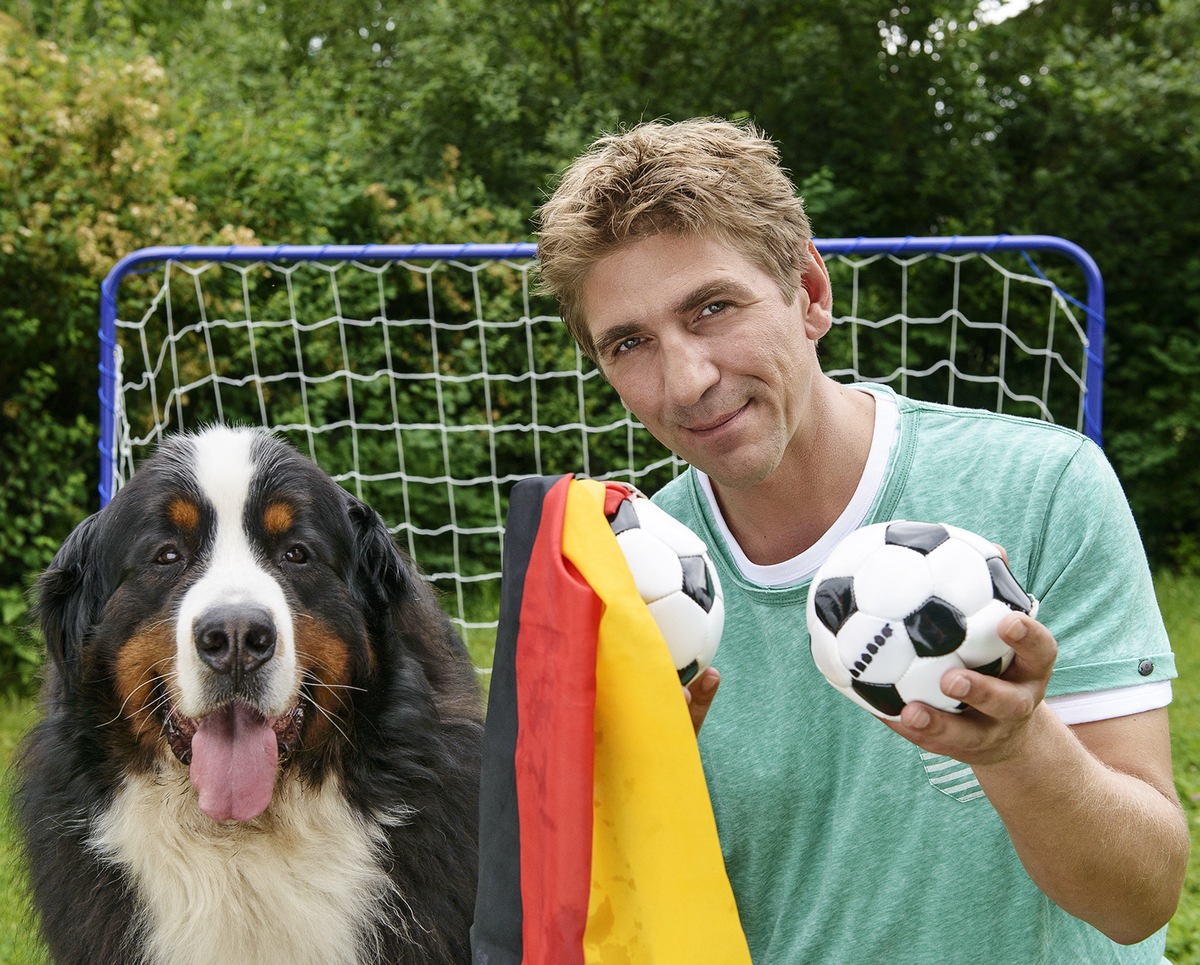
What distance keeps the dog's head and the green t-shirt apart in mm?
819

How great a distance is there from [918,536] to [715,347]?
0.50 metres

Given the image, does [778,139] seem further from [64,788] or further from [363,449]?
[64,788]

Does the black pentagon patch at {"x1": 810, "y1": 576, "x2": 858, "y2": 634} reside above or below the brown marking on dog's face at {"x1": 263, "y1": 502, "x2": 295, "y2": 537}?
above

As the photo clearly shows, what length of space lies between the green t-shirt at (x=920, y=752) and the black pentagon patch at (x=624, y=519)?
1.27ft

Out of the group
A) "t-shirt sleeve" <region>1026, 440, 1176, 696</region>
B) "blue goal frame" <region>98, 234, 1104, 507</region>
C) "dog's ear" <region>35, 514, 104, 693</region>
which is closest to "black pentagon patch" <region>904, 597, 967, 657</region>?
"t-shirt sleeve" <region>1026, 440, 1176, 696</region>

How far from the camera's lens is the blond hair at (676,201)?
5.29 ft

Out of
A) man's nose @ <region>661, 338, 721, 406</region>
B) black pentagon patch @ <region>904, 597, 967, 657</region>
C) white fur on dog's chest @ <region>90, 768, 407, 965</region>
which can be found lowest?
white fur on dog's chest @ <region>90, 768, 407, 965</region>

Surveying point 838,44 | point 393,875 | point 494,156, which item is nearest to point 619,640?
point 393,875

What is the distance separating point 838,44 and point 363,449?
16.7 feet

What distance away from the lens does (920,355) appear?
7.55m

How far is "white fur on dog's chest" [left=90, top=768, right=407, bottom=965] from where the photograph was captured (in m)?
2.12

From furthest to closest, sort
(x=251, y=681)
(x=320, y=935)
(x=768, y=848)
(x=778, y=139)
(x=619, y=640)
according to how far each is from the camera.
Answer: (x=778, y=139) → (x=320, y=935) → (x=251, y=681) → (x=768, y=848) → (x=619, y=640)

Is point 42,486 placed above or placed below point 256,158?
below

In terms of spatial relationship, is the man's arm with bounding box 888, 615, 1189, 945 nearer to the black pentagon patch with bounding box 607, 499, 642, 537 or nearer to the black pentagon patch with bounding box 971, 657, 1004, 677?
the black pentagon patch with bounding box 971, 657, 1004, 677
